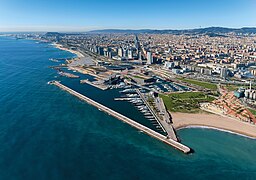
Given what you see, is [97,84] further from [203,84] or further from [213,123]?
[213,123]

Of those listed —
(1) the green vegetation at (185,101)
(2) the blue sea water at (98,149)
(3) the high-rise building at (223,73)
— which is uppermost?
(3) the high-rise building at (223,73)

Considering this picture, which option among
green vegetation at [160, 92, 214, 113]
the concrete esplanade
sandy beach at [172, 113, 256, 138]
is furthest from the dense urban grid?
the concrete esplanade

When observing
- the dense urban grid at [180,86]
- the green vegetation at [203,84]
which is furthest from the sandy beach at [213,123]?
the green vegetation at [203,84]

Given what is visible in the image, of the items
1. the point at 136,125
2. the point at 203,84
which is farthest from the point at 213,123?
the point at 203,84

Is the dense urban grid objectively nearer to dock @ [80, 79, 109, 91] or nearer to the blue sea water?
dock @ [80, 79, 109, 91]

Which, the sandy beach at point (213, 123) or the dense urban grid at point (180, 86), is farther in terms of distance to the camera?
the dense urban grid at point (180, 86)

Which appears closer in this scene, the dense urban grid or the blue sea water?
the blue sea water

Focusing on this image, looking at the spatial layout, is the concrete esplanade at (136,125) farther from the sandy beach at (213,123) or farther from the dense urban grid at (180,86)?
the sandy beach at (213,123)
